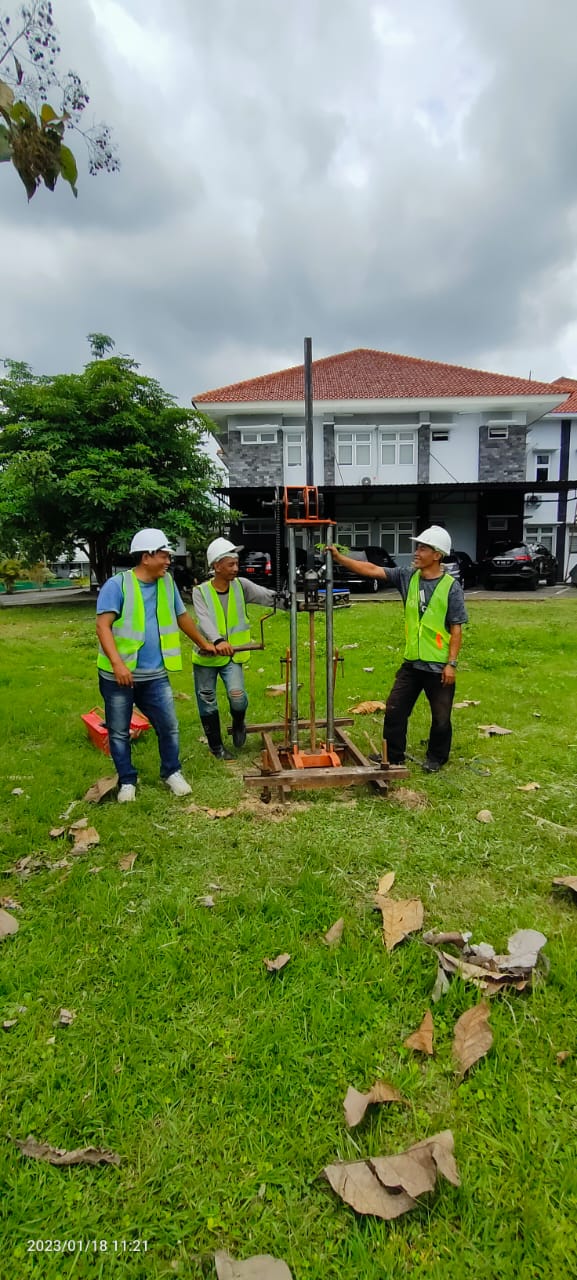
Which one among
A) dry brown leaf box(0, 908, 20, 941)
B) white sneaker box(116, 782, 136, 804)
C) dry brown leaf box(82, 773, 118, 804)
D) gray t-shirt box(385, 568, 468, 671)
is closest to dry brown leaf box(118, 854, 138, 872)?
dry brown leaf box(0, 908, 20, 941)

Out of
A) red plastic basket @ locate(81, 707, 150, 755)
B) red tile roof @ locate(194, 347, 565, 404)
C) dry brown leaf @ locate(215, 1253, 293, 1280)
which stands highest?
red tile roof @ locate(194, 347, 565, 404)

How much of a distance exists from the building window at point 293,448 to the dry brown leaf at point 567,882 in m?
26.3

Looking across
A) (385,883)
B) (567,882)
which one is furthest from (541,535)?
(385,883)

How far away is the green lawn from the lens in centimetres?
173

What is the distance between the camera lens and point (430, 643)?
4.84m

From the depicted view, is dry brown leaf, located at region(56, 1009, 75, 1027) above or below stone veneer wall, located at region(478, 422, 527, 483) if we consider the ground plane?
below

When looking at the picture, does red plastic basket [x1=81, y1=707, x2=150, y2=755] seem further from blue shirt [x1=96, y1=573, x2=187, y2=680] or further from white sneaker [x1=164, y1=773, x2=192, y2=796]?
blue shirt [x1=96, y1=573, x2=187, y2=680]

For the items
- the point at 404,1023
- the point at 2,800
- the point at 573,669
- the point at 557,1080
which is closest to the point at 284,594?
the point at 2,800

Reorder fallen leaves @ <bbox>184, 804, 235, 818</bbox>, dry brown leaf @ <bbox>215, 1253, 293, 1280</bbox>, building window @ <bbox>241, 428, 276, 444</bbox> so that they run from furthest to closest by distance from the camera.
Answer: building window @ <bbox>241, 428, 276, 444</bbox>, fallen leaves @ <bbox>184, 804, 235, 818</bbox>, dry brown leaf @ <bbox>215, 1253, 293, 1280</bbox>

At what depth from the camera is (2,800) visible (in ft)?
14.9

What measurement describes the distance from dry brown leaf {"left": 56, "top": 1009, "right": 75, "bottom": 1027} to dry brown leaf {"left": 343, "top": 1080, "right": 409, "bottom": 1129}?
42.7 inches

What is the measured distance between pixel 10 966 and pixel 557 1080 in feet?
7.18

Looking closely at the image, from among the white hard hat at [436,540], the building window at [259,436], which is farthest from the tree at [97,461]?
the white hard hat at [436,540]

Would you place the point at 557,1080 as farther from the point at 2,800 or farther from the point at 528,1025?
the point at 2,800
